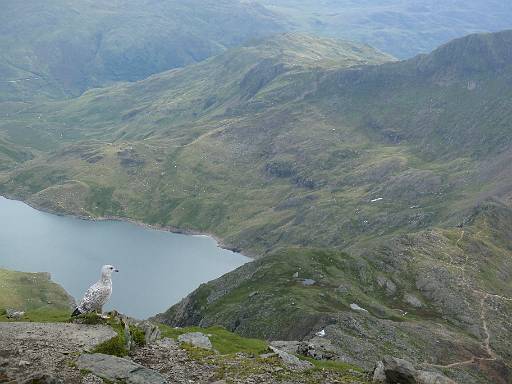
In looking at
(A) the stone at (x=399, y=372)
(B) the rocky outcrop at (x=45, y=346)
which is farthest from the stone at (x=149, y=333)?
(A) the stone at (x=399, y=372)

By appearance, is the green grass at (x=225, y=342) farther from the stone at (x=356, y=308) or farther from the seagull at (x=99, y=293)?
the stone at (x=356, y=308)

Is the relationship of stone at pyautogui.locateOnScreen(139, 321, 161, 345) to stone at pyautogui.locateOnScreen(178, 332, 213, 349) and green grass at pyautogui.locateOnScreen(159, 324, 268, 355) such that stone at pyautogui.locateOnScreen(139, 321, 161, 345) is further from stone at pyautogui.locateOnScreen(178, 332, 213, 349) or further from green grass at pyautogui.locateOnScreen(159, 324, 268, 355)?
stone at pyautogui.locateOnScreen(178, 332, 213, 349)

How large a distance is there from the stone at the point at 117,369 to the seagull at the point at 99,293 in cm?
557

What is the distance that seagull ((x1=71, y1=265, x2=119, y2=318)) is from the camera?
37.1 metres

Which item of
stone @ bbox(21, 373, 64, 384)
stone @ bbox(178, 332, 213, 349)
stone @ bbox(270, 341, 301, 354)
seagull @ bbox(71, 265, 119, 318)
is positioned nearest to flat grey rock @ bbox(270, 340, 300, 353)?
stone @ bbox(270, 341, 301, 354)

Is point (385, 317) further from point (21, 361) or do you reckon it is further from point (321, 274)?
point (21, 361)

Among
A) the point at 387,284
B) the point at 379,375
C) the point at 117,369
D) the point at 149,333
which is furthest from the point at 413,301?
the point at 117,369

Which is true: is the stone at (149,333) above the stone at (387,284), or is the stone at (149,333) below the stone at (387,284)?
above

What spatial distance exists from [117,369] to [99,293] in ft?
23.9

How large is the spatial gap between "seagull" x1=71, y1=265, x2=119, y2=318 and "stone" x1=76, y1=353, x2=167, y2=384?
5573mm

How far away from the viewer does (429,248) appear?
466ft

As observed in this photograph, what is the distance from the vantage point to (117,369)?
102 feet

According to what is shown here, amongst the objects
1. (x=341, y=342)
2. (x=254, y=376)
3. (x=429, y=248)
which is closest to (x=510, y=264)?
(x=429, y=248)

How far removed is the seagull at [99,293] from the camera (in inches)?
1460
